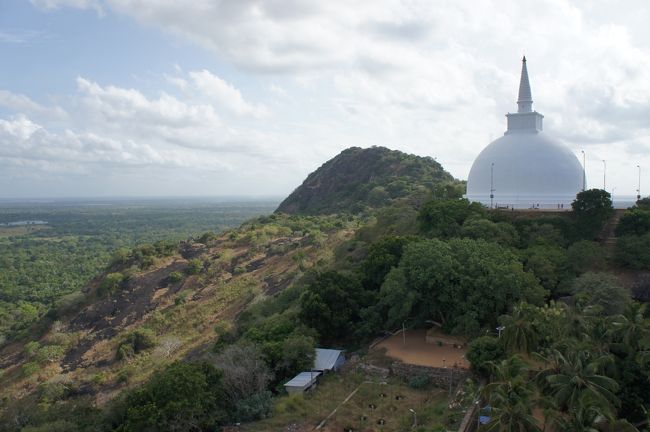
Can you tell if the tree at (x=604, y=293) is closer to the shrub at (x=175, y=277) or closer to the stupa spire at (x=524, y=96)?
the stupa spire at (x=524, y=96)

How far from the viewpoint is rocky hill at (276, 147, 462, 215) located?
228 ft

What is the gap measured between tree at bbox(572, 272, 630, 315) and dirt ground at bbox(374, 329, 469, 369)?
4.72 m

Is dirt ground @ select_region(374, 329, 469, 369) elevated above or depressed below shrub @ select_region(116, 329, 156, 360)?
above

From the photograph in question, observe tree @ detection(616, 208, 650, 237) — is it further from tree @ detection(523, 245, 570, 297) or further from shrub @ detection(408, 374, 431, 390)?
shrub @ detection(408, 374, 431, 390)

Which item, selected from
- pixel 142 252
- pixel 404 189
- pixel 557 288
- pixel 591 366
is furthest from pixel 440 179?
pixel 591 366

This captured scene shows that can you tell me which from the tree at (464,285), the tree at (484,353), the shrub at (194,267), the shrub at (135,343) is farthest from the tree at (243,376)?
the shrub at (194,267)

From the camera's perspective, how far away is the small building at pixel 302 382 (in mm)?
17203

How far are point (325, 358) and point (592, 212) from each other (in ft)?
50.2

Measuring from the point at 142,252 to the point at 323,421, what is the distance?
3594 cm

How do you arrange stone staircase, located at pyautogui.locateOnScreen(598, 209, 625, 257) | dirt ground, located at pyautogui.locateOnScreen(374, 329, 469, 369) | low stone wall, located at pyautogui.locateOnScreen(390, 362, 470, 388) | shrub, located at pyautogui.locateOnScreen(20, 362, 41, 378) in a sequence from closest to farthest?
low stone wall, located at pyautogui.locateOnScreen(390, 362, 470, 388) → dirt ground, located at pyautogui.locateOnScreen(374, 329, 469, 369) → stone staircase, located at pyautogui.locateOnScreen(598, 209, 625, 257) → shrub, located at pyautogui.locateOnScreen(20, 362, 41, 378)

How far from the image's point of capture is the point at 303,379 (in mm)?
17766

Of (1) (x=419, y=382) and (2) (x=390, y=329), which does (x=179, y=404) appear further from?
(2) (x=390, y=329)

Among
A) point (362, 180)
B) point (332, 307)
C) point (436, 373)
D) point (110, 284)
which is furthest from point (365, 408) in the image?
point (362, 180)

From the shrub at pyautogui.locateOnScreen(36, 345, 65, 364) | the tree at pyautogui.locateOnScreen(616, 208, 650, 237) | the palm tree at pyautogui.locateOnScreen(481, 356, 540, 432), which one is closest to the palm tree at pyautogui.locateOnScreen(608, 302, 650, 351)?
the palm tree at pyautogui.locateOnScreen(481, 356, 540, 432)
